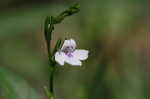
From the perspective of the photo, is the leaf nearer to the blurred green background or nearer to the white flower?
the white flower

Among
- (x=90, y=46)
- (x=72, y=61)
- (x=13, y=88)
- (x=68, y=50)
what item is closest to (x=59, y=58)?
(x=72, y=61)

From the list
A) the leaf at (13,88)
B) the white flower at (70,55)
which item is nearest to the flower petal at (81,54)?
the white flower at (70,55)

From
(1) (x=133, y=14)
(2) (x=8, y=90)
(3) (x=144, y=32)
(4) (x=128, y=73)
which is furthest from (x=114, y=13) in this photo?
(2) (x=8, y=90)

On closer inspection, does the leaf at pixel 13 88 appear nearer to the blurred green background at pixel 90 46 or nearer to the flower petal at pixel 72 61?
the flower petal at pixel 72 61

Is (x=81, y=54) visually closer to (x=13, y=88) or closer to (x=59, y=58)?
(x=59, y=58)

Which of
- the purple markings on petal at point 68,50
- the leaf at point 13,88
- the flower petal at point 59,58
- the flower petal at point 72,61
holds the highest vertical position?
the purple markings on petal at point 68,50

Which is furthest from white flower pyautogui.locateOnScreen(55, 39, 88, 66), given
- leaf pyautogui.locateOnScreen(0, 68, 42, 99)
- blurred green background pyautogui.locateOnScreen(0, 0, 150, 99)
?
blurred green background pyautogui.locateOnScreen(0, 0, 150, 99)

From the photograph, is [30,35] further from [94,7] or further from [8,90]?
[8,90]
